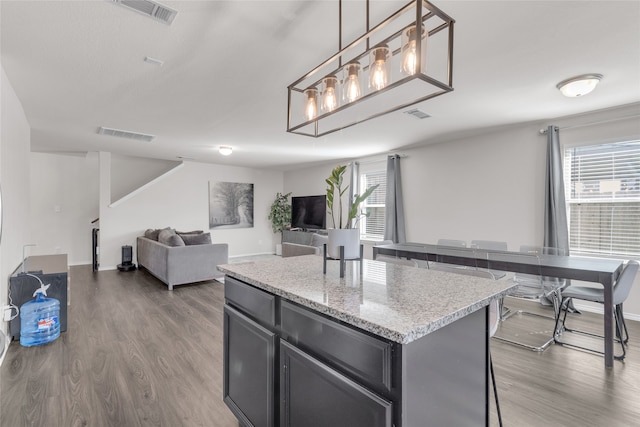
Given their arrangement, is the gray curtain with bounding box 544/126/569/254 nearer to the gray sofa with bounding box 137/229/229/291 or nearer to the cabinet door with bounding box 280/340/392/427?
the cabinet door with bounding box 280/340/392/427

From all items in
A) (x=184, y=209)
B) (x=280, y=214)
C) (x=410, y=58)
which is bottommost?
(x=280, y=214)

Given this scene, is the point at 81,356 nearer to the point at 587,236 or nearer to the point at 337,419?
the point at 337,419

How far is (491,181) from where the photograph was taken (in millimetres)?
4582

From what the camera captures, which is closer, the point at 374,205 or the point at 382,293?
the point at 382,293

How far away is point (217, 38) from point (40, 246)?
684cm

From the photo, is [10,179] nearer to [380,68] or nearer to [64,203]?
[380,68]

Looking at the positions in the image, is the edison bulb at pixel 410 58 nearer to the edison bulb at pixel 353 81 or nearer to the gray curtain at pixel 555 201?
the edison bulb at pixel 353 81

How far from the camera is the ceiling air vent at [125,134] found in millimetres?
4520

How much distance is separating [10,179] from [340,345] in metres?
3.55

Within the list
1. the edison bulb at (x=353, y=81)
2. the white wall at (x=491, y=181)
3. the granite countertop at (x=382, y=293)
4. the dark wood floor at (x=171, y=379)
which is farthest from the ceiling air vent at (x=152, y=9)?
the white wall at (x=491, y=181)

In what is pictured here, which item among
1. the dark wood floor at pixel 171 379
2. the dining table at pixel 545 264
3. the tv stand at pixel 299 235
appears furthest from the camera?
the tv stand at pixel 299 235

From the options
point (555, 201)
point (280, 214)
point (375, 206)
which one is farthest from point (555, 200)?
point (280, 214)

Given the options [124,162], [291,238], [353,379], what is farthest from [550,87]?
[124,162]

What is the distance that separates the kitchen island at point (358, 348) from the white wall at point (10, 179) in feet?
7.69
